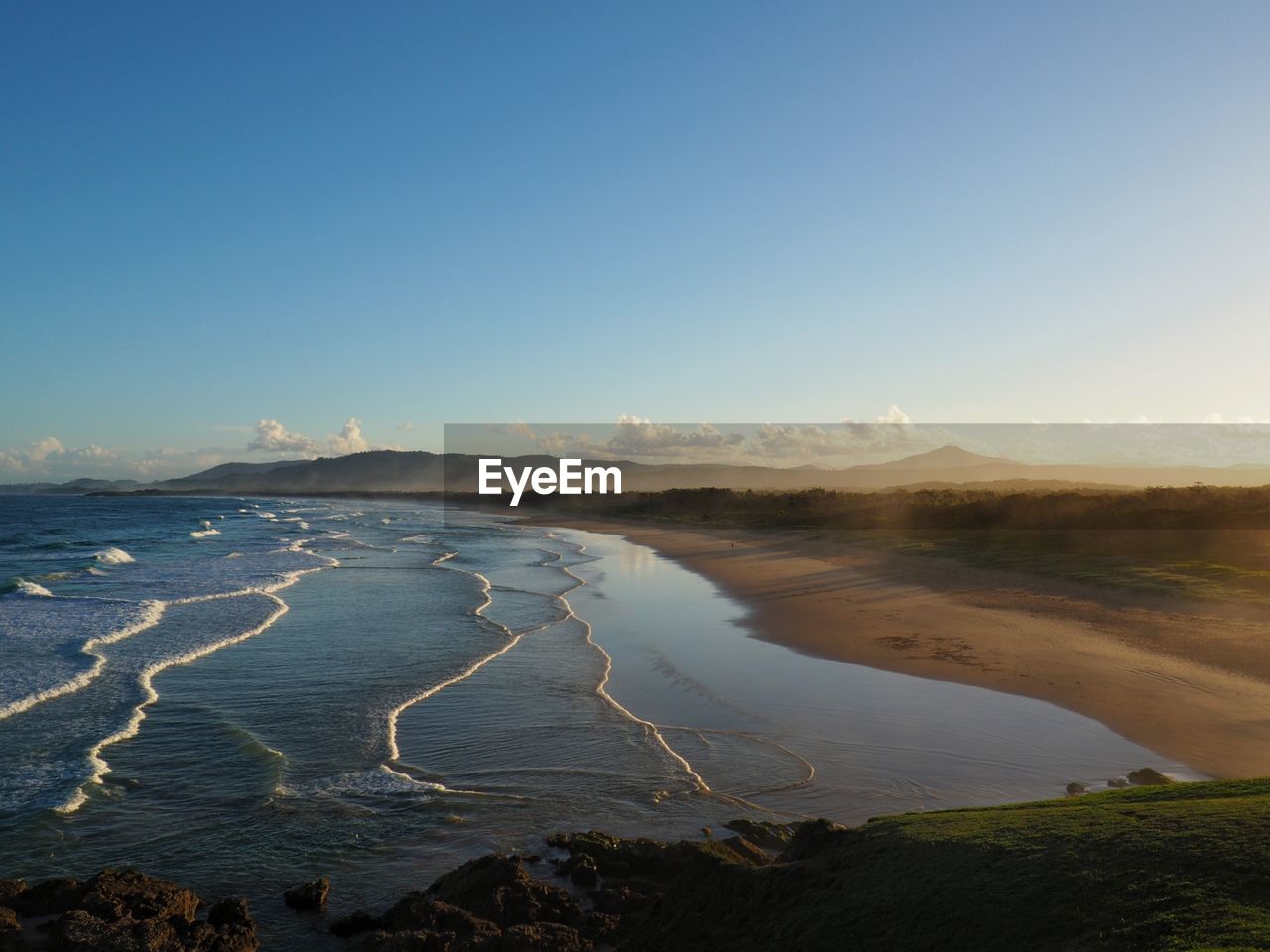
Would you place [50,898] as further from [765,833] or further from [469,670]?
[469,670]

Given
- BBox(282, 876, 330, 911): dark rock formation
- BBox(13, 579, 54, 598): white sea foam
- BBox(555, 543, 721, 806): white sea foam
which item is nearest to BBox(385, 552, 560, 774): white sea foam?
BBox(555, 543, 721, 806): white sea foam

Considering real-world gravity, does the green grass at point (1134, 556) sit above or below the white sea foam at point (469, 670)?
above

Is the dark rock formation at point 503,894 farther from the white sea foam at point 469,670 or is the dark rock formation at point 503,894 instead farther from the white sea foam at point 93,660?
the white sea foam at point 93,660

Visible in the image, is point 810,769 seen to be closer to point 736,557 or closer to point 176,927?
point 176,927

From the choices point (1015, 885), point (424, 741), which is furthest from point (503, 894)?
point (424, 741)

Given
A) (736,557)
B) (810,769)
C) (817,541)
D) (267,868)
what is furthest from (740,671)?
(817,541)

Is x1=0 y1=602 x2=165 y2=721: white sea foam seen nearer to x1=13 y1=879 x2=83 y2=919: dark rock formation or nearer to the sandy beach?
x1=13 y1=879 x2=83 y2=919: dark rock formation

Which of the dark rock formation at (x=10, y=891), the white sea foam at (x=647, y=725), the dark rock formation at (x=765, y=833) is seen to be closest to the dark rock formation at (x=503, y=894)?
the dark rock formation at (x=765, y=833)

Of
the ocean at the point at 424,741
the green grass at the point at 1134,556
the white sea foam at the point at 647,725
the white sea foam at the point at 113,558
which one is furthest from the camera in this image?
the white sea foam at the point at 113,558
